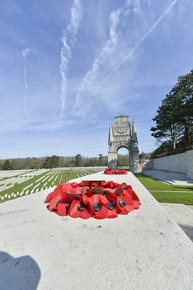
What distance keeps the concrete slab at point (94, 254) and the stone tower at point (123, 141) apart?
23.8m

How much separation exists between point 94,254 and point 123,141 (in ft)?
86.4

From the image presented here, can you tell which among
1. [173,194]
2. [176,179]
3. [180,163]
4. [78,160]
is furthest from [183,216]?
[78,160]

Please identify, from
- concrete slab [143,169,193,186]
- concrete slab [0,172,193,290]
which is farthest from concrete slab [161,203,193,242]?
concrete slab [143,169,193,186]

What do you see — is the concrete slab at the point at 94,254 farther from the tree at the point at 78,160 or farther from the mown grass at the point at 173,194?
the tree at the point at 78,160

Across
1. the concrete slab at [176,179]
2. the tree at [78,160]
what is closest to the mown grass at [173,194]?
the concrete slab at [176,179]

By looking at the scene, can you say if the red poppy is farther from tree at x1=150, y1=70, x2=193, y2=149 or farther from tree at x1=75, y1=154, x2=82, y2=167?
tree at x1=75, y1=154, x2=82, y2=167

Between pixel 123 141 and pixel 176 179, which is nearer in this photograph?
pixel 176 179

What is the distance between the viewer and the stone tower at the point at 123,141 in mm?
25109

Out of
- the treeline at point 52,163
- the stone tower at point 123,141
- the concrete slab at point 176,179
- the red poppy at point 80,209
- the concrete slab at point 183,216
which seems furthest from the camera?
the treeline at point 52,163

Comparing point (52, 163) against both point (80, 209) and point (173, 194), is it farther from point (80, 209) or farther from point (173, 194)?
point (80, 209)

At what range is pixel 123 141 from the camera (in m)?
26.6

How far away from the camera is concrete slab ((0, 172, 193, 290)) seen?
2.21 ft

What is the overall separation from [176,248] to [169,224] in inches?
16.8

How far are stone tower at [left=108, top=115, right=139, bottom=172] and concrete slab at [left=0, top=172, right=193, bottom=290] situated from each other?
23.8m
